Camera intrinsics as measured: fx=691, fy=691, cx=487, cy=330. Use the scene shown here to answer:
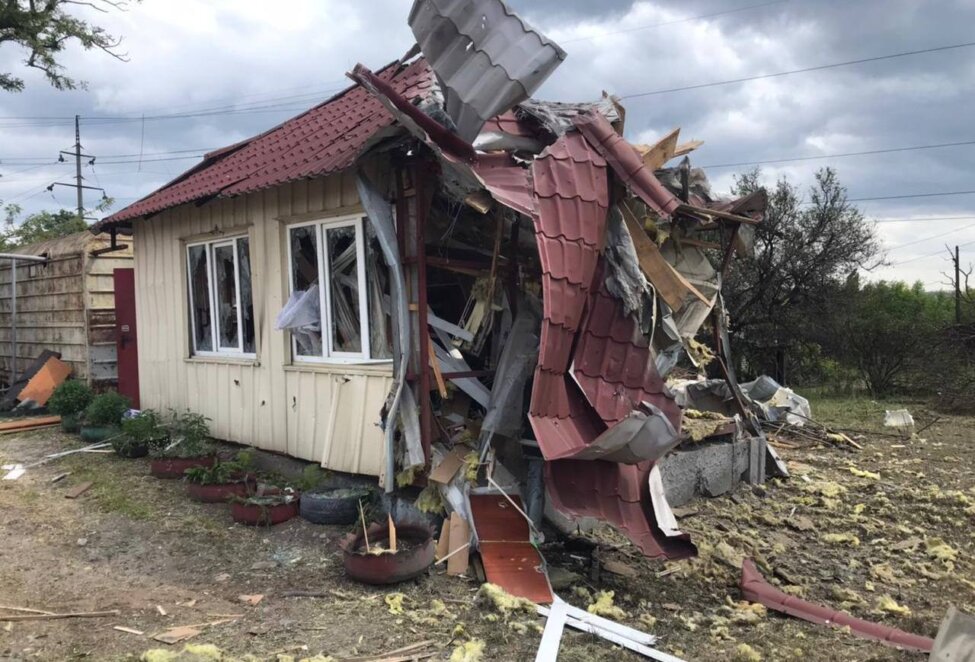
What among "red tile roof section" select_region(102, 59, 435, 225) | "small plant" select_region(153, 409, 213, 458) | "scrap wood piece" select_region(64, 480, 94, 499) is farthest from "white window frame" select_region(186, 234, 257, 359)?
"scrap wood piece" select_region(64, 480, 94, 499)

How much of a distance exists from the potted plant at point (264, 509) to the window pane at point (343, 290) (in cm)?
156

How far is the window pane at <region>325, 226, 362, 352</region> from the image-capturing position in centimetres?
679

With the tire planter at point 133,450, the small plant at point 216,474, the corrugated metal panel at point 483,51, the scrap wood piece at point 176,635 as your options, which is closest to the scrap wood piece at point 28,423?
the tire planter at point 133,450

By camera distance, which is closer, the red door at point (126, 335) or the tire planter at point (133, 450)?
the tire planter at point (133, 450)

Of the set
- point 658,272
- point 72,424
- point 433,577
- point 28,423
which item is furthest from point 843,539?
point 28,423

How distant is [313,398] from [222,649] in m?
3.27

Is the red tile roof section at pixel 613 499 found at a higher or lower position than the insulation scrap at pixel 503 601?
higher

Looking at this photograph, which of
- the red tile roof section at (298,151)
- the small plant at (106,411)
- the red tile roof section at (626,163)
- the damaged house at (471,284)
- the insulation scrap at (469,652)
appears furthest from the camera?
the small plant at (106,411)

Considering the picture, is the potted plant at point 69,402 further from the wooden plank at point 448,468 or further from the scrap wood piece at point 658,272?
the scrap wood piece at point 658,272

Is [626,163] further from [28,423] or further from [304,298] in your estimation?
[28,423]

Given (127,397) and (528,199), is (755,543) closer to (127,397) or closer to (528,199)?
(528,199)

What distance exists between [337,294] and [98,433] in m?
5.25

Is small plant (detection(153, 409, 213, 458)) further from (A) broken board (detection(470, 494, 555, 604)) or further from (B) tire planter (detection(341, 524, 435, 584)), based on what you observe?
(A) broken board (detection(470, 494, 555, 604))

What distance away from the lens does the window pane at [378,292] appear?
253 inches
